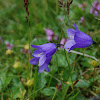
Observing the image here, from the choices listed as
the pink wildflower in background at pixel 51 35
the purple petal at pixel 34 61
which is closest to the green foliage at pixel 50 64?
the pink wildflower in background at pixel 51 35

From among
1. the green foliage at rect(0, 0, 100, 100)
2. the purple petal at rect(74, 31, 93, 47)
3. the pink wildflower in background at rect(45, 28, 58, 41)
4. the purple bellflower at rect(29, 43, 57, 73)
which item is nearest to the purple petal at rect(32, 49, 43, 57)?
the purple bellflower at rect(29, 43, 57, 73)

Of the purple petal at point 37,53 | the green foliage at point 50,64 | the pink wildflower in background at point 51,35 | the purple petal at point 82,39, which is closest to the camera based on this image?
the purple petal at point 82,39

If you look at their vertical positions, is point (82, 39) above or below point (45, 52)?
above

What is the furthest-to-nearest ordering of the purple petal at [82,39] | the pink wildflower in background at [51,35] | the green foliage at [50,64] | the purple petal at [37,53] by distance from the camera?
the pink wildflower in background at [51,35]
the green foliage at [50,64]
the purple petal at [37,53]
the purple petal at [82,39]

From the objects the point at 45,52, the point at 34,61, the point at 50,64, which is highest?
the point at 45,52

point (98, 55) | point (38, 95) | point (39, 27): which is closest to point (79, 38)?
point (98, 55)

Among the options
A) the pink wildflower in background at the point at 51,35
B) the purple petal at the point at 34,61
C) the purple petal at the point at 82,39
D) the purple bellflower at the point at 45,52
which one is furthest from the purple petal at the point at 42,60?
the pink wildflower in background at the point at 51,35

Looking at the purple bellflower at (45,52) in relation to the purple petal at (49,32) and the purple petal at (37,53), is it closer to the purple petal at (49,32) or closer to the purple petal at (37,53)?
the purple petal at (37,53)

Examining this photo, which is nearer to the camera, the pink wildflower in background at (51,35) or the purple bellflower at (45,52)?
the purple bellflower at (45,52)

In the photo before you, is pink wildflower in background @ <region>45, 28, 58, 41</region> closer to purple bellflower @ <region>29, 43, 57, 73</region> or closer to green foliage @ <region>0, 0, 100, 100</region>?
green foliage @ <region>0, 0, 100, 100</region>

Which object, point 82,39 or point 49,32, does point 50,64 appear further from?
point 82,39

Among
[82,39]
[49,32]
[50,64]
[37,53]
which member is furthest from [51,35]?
[82,39]

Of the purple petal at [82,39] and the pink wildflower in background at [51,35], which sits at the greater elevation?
the purple petal at [82,39]
